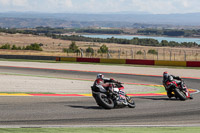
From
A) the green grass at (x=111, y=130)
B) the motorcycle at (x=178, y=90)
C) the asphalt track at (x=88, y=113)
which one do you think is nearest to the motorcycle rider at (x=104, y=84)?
the asphalt track at (x=88, y=113)

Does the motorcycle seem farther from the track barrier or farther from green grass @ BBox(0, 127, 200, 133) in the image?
the track barrier

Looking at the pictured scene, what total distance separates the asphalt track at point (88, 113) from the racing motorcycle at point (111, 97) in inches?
7.6

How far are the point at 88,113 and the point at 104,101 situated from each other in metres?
0.85

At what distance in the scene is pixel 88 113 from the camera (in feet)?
40.6

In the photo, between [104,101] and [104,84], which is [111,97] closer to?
[104,101]

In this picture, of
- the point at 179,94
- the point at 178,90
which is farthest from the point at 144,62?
the point at 179,94

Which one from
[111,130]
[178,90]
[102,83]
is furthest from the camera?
[178,90]

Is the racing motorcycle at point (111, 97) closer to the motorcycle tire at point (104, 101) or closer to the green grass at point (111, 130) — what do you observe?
the motorcycle tire at point (104, 101)

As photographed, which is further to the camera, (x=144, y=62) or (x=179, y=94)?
(x=144, y=62)

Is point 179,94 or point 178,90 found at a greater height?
point 178,90

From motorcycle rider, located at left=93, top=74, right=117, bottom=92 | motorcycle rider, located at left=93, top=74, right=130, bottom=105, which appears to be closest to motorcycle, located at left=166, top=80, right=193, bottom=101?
motorcycle rider, located at left=93, top=74, right=130, bottom=105

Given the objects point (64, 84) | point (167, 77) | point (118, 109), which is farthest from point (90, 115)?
point (64, 84)

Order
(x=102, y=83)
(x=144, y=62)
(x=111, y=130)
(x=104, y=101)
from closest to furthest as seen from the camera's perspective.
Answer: (x=111, y=130) < (x=104, y=101) < (x=102, y=83) < (x=144, y=62)

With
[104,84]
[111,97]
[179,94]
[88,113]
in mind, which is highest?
[104,84]
